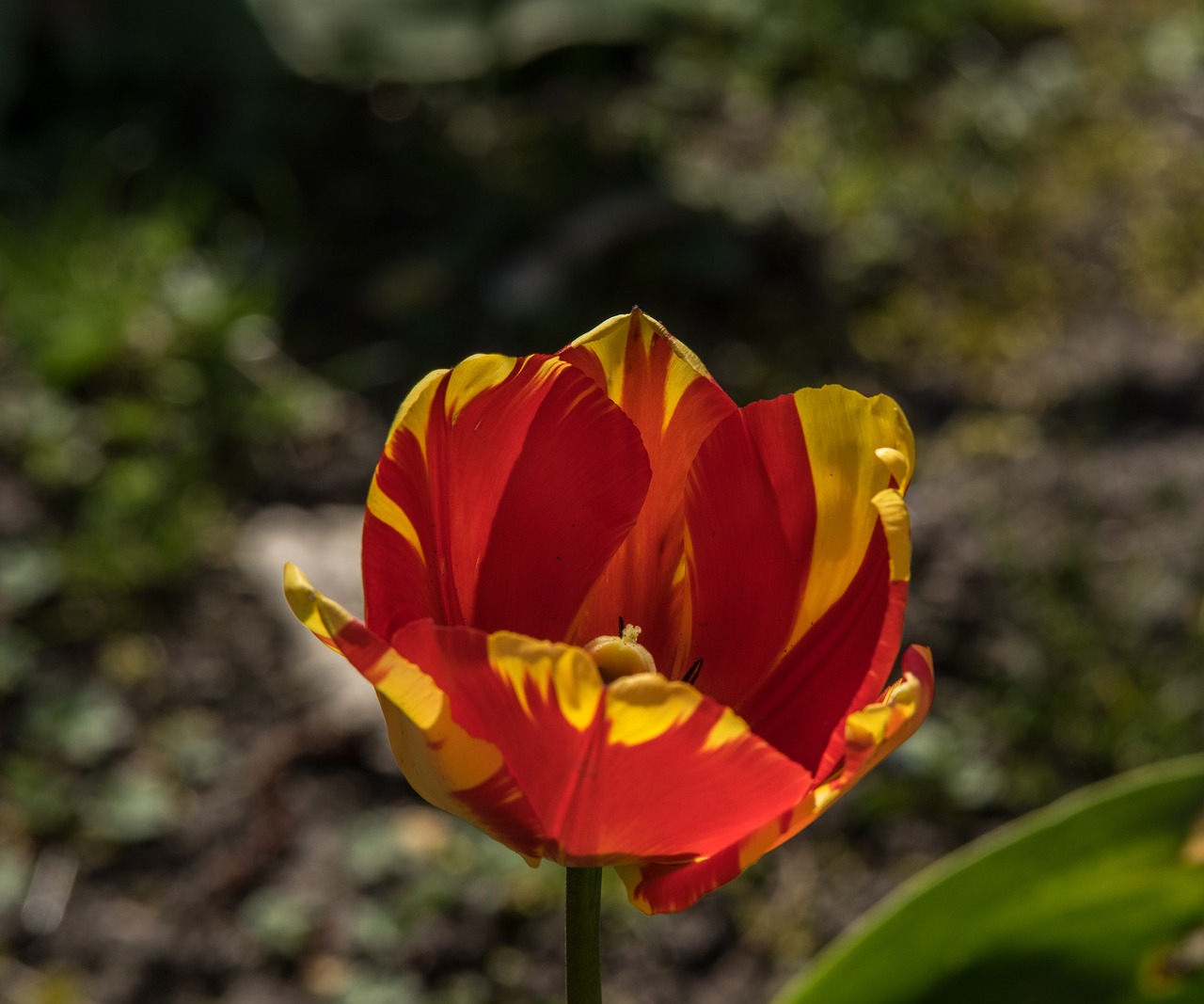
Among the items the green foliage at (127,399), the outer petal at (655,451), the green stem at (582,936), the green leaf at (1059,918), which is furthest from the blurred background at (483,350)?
the green stem at (582,936)

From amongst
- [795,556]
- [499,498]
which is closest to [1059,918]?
[795,556]

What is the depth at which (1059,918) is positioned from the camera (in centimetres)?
93

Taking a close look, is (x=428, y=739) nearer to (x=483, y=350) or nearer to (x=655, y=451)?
(x=655, y=451)

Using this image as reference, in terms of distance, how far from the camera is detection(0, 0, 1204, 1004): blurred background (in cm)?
178

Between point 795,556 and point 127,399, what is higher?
point 795,556

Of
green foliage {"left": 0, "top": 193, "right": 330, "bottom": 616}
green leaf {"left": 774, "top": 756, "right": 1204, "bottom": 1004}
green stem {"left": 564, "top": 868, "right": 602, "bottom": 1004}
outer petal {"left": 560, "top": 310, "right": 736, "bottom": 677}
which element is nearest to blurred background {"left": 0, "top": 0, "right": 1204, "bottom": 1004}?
green foliage {"left": 0, "top": 193, "right": 330, "bottom": 616}

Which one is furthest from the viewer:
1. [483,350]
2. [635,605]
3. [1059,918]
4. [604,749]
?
[483,350]

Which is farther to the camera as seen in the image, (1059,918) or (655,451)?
(1059,918)

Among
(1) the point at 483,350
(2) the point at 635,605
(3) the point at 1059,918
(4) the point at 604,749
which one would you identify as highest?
(4) the point at 604,749

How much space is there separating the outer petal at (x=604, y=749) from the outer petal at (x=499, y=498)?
0.09m

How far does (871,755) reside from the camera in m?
0.58

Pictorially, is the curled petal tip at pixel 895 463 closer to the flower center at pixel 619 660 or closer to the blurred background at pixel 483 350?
the flower center at pixel 619 660

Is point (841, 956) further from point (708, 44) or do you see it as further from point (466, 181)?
point (708, 44)

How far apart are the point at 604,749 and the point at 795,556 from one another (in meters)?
0.20
